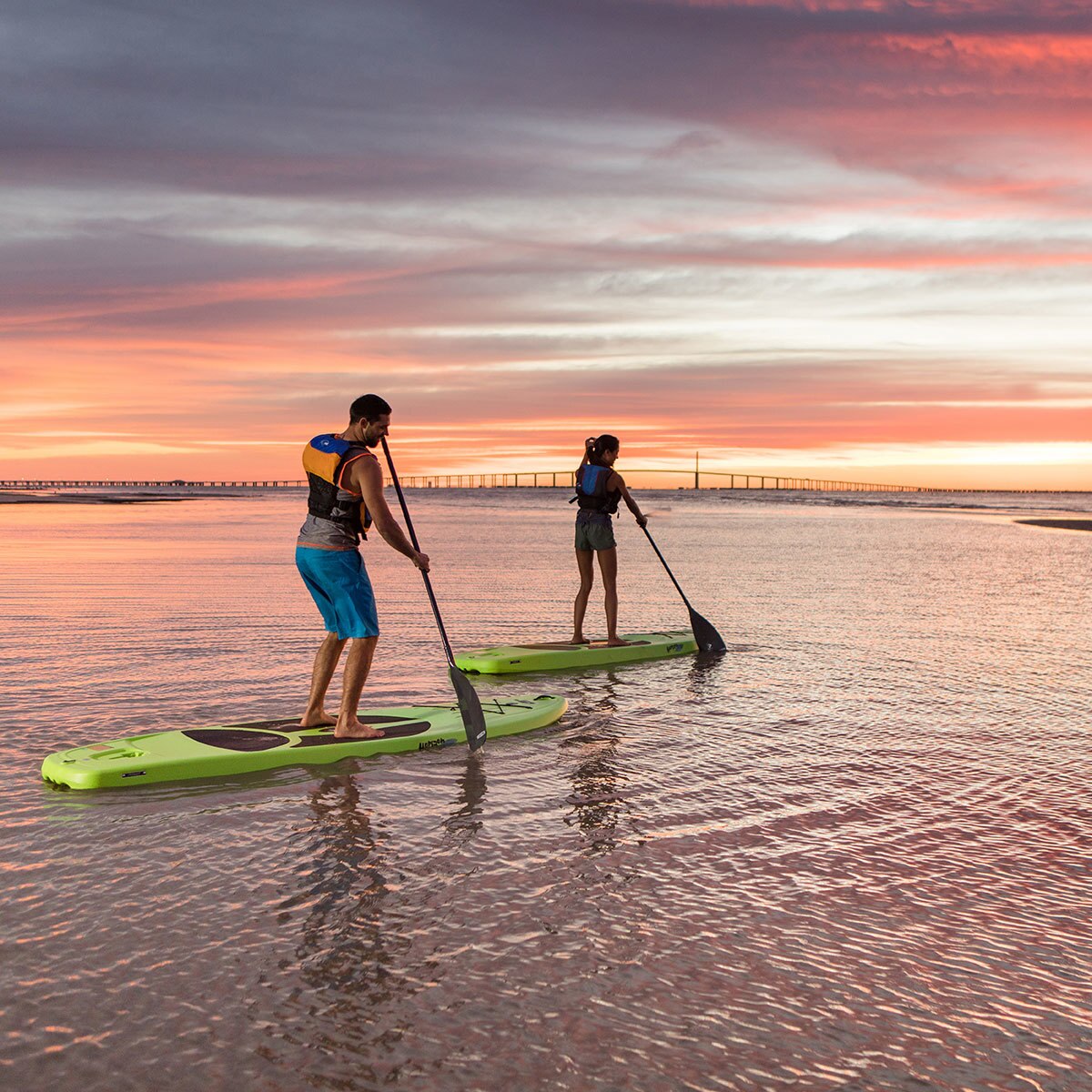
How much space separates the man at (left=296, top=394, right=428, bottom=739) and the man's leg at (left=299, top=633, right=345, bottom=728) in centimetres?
16

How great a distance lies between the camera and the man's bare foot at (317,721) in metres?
7.20

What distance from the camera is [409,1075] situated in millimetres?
3150

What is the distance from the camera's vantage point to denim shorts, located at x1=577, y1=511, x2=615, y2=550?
11570mm

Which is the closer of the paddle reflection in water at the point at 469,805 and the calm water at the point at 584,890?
the calm water at the point at 584,890

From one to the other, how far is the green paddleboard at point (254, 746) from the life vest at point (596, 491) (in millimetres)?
4036

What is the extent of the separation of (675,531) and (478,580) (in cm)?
2100

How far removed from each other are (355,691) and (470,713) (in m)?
0.77

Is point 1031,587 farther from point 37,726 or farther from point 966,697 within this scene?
point 37,726

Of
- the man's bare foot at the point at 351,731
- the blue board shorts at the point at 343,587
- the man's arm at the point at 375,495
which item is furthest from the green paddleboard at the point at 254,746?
the man's arm at the point at 375,495

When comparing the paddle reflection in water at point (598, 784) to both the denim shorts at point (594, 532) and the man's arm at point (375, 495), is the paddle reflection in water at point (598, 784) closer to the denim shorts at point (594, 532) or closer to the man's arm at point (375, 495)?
the man's arm at point (375, 495)

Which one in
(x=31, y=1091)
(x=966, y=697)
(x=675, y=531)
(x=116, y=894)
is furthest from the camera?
(x=675, y=531)

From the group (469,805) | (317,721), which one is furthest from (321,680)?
(469,805)

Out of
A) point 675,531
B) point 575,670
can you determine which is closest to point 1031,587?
point 575,670

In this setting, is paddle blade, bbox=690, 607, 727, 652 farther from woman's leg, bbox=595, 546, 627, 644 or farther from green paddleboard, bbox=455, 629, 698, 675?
woman's leg, bbox=595, 546, 627, 644
